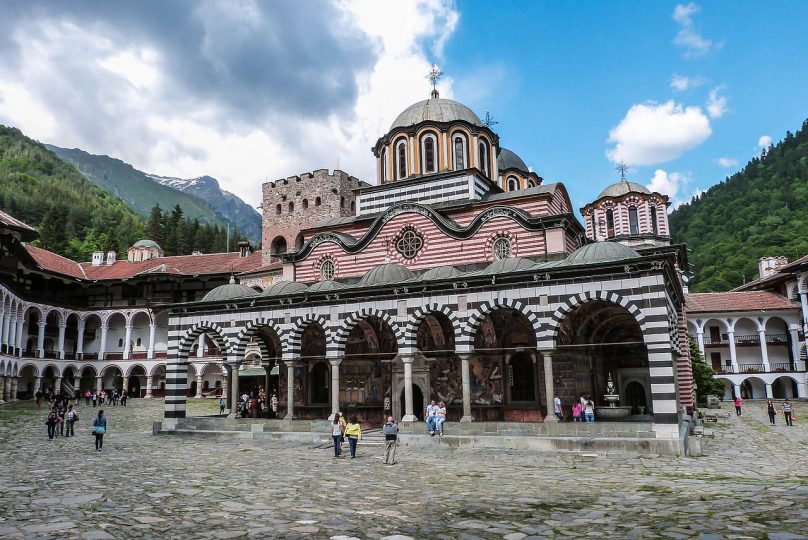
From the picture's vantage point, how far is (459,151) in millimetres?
25922

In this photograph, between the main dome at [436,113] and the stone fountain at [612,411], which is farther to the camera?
the main dome at [436,113]

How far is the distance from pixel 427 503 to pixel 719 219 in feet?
238

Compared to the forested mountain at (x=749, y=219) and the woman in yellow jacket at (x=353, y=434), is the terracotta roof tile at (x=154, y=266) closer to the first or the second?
the woman in yellow jacket at (x=353, y=434)

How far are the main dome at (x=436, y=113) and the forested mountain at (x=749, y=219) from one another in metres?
42.7

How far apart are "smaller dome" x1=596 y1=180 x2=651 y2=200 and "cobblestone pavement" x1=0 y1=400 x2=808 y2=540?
79.0ft

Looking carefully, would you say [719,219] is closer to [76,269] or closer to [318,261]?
[318,261]

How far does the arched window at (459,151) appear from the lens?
84.6 ft

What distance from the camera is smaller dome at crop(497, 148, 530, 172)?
128 ft

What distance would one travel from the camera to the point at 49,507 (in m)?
8.09

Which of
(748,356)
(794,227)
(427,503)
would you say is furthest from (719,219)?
(427,503)

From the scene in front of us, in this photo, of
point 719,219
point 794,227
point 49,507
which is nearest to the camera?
point 49,507

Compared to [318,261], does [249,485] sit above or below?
below

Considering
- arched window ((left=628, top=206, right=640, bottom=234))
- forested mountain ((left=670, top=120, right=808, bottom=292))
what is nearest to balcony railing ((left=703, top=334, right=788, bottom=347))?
arched window ((left=628, top=206, right=640, bottom=234))

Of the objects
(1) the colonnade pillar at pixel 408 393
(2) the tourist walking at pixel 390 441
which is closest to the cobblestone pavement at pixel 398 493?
(2) the tourist walking at pixel 390 441
